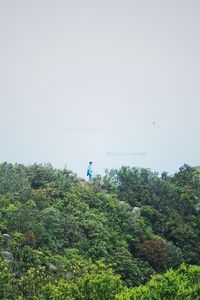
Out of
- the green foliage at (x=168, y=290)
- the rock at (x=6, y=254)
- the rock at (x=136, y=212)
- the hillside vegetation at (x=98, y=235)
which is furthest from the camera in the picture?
the rock at (x=136, y=212)

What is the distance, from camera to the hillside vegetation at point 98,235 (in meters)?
14.6

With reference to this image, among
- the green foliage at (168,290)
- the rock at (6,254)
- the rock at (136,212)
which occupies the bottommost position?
the green foliage at (168,290)

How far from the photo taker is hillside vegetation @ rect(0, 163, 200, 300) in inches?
576

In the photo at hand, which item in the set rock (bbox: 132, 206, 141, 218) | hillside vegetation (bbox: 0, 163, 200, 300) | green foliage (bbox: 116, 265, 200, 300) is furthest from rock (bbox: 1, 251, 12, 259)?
rock (bbox: 132, 206, 141, 218)

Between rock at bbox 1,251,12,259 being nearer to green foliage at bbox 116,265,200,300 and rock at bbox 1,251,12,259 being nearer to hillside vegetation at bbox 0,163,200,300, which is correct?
hillside vegetation at bbox 0,163,200,300

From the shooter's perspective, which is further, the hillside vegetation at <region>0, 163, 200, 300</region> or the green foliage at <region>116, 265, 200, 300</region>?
the hillside vegetation at <region>0, 163, 200, 300</region>

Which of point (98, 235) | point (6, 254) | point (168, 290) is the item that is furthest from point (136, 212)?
point (168, 290)

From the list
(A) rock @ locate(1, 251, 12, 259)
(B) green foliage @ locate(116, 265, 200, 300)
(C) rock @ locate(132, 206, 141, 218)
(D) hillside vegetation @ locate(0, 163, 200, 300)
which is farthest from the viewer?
(C) rock @ locate(132, 206, 141, 218)

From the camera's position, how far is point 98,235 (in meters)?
22.8

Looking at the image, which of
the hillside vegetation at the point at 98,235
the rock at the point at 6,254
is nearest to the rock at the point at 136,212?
the hillside vegetation at the point at 98,235

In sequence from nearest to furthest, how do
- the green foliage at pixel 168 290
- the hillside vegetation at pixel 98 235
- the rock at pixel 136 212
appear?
the green foliage at pixel 168 290
the hillside vegetation at pixel 98 235
the rock at pixel 136 212

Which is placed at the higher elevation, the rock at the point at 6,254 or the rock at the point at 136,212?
the rock at the point at 136,212

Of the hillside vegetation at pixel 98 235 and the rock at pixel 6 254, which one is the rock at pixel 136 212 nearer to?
the hillside vegetation at pixel 98 235

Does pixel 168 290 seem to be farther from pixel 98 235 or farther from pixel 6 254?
pixel 98 235
